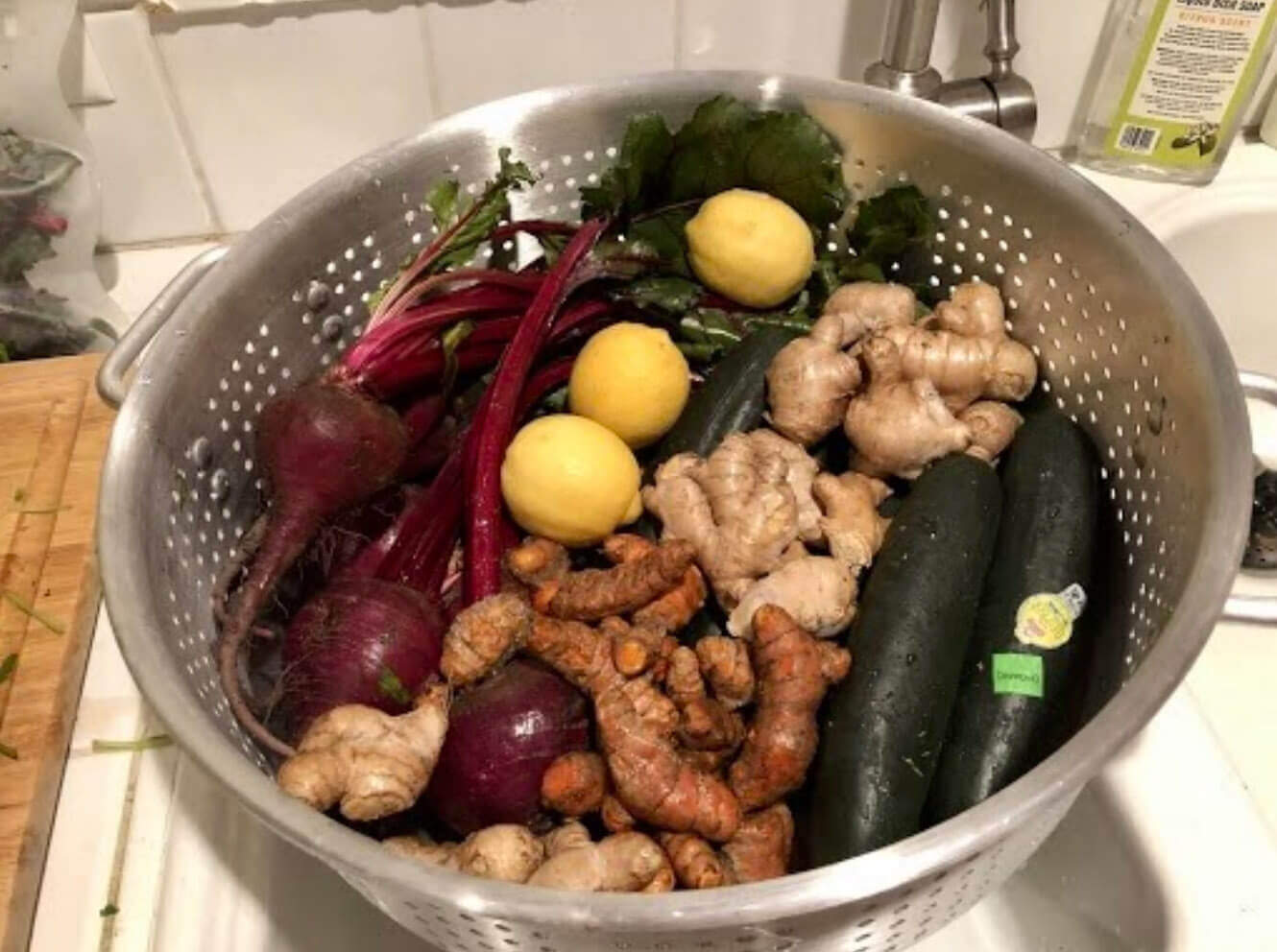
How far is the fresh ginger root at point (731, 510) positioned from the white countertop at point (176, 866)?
8.9 inches

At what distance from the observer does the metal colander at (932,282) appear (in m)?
0.44

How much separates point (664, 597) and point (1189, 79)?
58 cm

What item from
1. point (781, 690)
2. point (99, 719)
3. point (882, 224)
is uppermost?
point (882, 224)

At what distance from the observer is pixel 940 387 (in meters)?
0.69

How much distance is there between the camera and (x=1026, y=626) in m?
0.60

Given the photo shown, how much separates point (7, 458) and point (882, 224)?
0.61 meters

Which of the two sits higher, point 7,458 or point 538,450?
point 538,450

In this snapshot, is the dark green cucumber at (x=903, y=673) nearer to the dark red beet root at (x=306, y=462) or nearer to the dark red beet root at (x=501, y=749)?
the dark red beet root at (x=501, y=749)

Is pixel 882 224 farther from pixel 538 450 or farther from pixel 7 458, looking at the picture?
pixel 7 458

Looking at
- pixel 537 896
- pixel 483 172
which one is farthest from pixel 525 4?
pixel 537 896

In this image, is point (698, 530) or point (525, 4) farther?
point (525, 4)

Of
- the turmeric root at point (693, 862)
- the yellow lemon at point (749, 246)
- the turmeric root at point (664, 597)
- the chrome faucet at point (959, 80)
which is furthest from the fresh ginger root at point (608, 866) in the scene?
the chrome faucet at point (959, 80)

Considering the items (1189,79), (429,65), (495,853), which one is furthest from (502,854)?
(1189,79)

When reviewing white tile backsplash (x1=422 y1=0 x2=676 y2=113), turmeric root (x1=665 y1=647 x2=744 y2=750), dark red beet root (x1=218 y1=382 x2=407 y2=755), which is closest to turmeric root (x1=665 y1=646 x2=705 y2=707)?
turmeric root (x1=665 y1=647 x2=744 y2=750)
